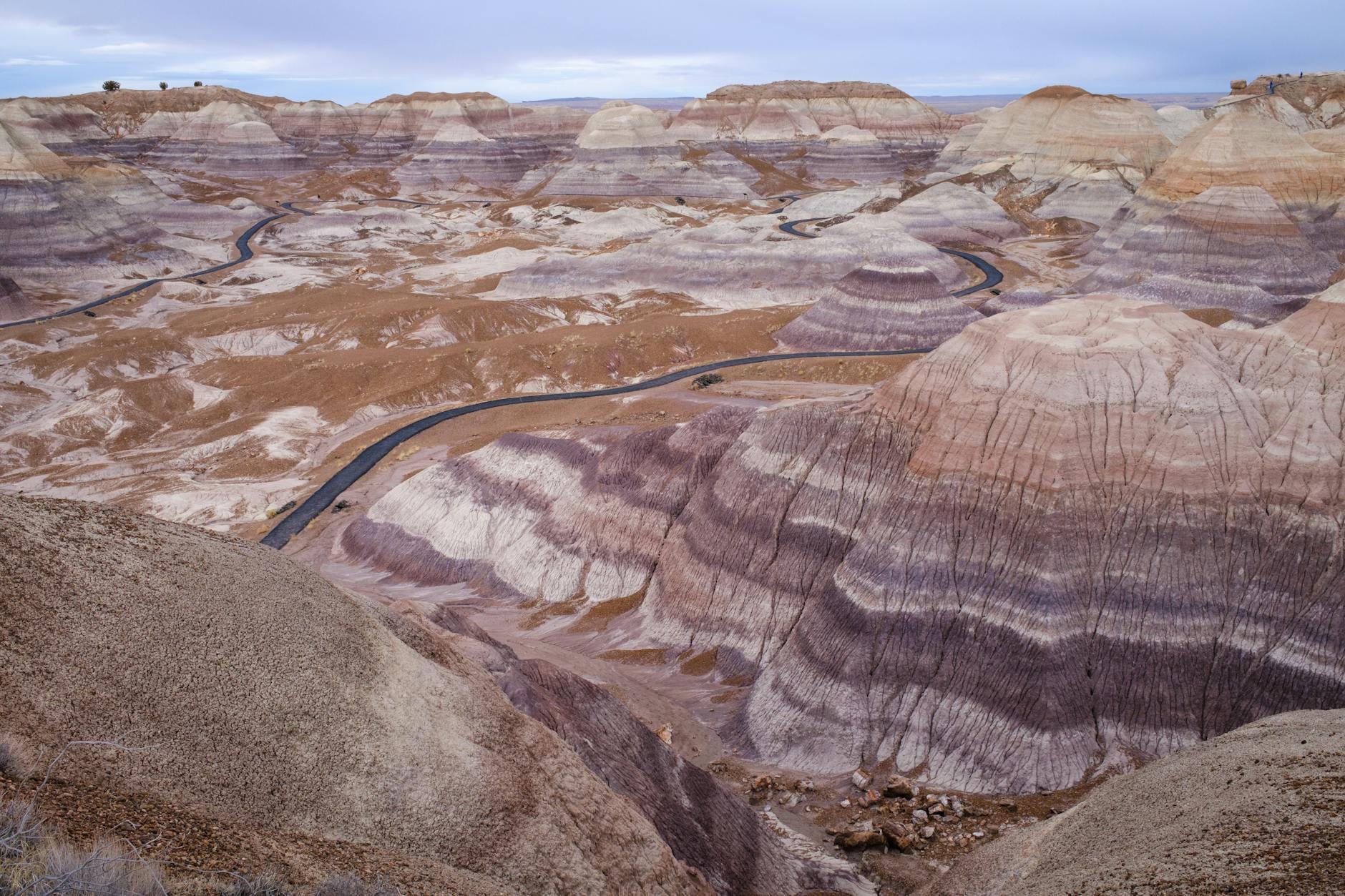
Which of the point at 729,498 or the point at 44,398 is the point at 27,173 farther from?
the point at 729,498

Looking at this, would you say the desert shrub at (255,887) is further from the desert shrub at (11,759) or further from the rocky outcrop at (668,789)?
the rocky outcrop at (668,789)

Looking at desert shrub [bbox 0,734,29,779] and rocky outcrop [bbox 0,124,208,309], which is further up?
rocky outcrop [bbox 0,124,208,309]

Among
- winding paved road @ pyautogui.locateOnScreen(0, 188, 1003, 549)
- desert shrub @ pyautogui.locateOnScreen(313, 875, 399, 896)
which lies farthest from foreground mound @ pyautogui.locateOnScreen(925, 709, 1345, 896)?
winding paved road @ pyautogui.locateOnScreen(0, 188, 1003, 549)

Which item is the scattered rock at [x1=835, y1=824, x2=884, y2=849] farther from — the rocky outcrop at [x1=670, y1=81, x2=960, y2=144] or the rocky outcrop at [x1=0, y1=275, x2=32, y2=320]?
the rocky outcrop at [x1=670, y1=81, x2=960, y2=144]

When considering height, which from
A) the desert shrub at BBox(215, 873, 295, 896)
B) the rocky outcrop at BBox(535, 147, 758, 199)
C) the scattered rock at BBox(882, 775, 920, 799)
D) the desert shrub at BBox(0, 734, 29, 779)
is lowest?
the scattered rock at BBox(882, 775, 920, 799)

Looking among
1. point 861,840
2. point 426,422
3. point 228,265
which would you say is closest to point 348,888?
point 861,840

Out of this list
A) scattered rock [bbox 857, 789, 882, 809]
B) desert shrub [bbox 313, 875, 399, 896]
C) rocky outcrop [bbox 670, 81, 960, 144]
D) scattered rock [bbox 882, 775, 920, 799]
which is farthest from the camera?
rocky outcrop [bbox 670, 81, 960, 144]

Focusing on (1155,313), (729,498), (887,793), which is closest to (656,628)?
(729,498)
